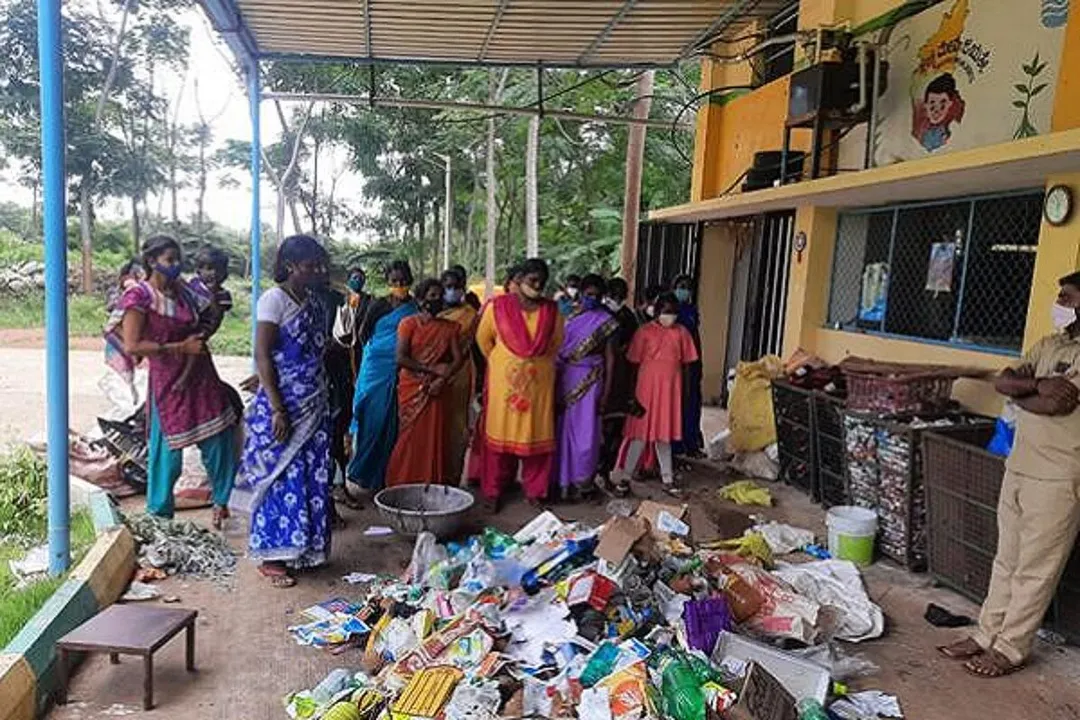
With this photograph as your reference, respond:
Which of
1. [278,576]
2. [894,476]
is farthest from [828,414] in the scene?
[278,576]

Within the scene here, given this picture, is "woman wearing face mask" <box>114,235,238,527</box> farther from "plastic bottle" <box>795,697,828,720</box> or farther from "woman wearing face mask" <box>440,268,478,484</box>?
"plastic bottle" <box>795,697,828,720</box>

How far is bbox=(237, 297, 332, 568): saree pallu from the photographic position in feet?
13.1

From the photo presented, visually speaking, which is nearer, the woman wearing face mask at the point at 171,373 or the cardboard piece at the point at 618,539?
the cardboard piece at the point at 618,539

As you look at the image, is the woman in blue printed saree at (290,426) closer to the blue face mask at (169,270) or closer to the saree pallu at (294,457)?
the saree pallu at (294,457)

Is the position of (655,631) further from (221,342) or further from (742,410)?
(221,342)

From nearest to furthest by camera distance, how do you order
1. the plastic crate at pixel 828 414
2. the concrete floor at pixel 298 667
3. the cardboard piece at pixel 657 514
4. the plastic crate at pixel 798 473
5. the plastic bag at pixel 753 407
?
the concrete floor at pixel 298 667
the cardboard piece at pixel 657 514
the plastic crate at pixel 828 414
the plastic crate at pixel 798 473
the plastic bag at pixel 753 407

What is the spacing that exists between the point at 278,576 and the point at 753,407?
4084mm

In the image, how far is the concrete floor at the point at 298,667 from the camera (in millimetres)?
3076

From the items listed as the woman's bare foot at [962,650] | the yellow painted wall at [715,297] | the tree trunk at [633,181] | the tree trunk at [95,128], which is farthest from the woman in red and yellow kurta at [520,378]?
the tree trunk at [95,128]

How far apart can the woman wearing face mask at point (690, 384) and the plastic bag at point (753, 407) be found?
319mm

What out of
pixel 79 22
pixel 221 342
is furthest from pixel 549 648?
pixel 79 22

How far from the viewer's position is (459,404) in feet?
19.0

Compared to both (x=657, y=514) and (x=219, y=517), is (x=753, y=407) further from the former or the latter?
(x=219, y=517)

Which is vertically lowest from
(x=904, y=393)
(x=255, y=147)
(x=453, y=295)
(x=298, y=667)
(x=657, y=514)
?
(x=298, y=667)
